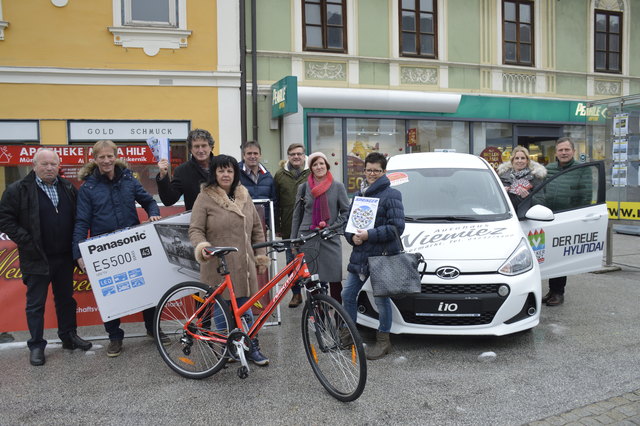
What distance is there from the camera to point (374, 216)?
427 centimetres

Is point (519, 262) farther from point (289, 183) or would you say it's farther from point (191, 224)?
point (191, 224)

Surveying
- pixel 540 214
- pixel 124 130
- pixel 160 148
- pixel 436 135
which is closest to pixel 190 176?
pixel 160 148

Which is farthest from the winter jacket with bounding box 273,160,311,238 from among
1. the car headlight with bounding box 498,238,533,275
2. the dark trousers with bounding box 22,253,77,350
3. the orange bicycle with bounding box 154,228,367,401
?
the car headlight with bounding box 498,238,533,275

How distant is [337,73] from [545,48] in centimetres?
676

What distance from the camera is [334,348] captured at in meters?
3.65

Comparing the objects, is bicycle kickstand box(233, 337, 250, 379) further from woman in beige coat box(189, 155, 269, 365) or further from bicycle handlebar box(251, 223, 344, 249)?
bicycle handlebar box(251, 223, 344, 249)

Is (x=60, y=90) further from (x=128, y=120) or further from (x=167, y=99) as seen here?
(x=167, y=99)

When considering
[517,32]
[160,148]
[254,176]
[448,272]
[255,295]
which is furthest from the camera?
[517,32]

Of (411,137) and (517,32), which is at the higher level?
(517,32)

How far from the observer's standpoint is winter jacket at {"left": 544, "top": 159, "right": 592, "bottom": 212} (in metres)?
6.15

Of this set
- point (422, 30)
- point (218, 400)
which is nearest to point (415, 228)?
point (218, 400)

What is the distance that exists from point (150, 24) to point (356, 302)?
9.85 metres

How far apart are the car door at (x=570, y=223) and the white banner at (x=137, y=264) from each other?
3537 millimetres


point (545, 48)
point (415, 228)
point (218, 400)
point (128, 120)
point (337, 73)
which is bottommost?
point (218, 400)
